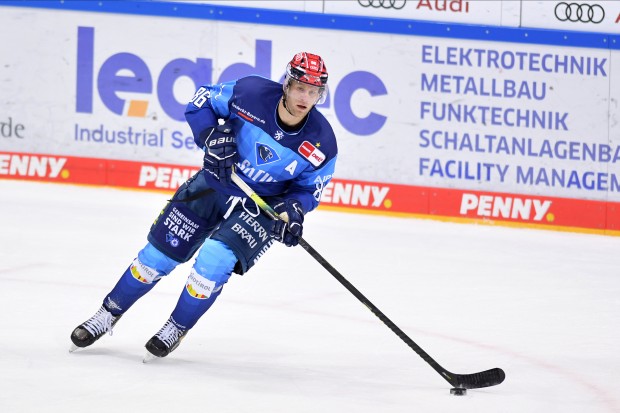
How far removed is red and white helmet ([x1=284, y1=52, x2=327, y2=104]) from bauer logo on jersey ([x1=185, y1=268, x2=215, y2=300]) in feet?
2.48

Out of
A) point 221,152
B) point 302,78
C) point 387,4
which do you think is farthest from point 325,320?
point 387,4

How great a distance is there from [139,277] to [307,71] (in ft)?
3.26

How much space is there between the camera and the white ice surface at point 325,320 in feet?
13.7

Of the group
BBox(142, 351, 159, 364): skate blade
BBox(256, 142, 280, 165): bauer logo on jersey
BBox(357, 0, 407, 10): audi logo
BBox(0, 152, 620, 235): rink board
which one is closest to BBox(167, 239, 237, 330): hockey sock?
BBox(142, 351, 159, 364): skate blade

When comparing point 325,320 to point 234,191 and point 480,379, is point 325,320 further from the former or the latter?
point 480,379

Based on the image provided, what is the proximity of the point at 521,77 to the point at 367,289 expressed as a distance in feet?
8.23

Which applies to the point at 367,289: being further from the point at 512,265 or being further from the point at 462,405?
the point at 462,405

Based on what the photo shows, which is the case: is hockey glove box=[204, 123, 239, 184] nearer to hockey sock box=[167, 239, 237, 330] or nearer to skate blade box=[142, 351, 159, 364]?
hockey sock box=[167, 239, 237, 330]

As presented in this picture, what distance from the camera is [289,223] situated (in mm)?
4410

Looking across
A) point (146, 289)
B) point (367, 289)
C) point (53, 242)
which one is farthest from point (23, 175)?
point (146, 289)

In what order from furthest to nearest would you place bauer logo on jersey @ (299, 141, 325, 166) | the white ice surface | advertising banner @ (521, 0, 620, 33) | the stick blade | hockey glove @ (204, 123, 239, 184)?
advertising banner @ (521, 0, 620, 33)
bauer logo on jersey @ (299, 141, 325, 166)
hockey glove @ (204, 123, 239, 184)
the stick blade
the white ice surface

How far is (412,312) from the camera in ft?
18.5

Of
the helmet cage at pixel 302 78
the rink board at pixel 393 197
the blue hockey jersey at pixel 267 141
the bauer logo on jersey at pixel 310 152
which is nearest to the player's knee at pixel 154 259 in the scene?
the blue hockey jersey at pixel 267 141

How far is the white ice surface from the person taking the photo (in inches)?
165
